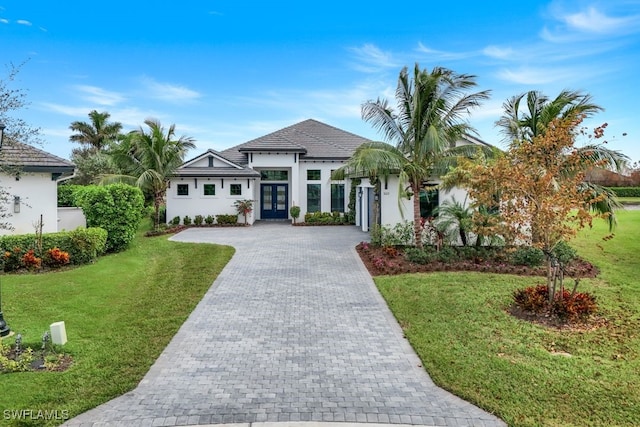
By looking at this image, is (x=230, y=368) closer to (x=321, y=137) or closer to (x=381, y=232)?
(x=381, y=232)

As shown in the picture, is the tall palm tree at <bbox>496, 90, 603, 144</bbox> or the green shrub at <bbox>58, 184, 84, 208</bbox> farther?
the green shrub at <bbox>58, 184, 84, 208</bbox>

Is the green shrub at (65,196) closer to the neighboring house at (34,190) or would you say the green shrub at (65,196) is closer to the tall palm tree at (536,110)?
the neighboring house at (34,190)

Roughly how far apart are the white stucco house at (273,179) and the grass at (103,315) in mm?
9150

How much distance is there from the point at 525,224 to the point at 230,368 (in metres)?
6.49

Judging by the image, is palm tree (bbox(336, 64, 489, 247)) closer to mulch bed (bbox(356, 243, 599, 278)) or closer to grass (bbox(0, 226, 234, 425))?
mulch bed (bbox(356, 243, 599, 278))

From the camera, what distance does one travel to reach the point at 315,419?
4375 millimetres

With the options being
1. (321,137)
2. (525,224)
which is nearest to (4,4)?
(525,224)

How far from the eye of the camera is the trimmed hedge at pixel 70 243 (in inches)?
450

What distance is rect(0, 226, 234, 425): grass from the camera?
4.93 meters

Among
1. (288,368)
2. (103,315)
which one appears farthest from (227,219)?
(288,368)

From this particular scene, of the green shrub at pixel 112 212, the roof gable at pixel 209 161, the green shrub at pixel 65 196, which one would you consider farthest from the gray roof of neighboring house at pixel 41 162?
the green shrub at pixel 65 196

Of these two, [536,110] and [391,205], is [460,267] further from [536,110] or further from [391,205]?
[536,110]

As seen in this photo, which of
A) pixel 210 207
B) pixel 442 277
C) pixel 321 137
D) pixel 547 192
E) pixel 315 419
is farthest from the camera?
pixel 321 137

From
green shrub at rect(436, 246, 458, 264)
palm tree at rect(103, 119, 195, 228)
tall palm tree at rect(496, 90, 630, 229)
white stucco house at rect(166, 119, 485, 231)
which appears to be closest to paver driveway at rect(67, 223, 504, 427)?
green shrub at rect(436, 246, 458, 264)
